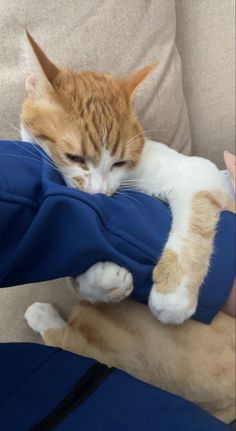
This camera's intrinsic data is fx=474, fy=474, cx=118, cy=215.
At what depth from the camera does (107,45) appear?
104 centimetres

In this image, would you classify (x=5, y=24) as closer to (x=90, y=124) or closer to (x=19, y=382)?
(x=90, y=124)

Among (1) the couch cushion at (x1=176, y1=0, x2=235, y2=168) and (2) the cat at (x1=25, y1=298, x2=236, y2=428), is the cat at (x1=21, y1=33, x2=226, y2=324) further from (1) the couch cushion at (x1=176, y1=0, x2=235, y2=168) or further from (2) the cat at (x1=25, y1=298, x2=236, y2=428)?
(1) the couch cushion at (x1=176, y1=0, x2=235, y2=168)

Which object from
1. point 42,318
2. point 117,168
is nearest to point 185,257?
point 117,168

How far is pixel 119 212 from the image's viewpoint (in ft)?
2.52

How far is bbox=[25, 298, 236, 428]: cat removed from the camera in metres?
0.85

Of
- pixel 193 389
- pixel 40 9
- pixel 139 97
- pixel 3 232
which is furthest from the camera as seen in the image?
pixel 139 97

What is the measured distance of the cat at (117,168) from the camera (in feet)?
2.62

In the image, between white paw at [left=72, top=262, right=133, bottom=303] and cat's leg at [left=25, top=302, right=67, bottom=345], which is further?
cat's leg at [left=25, top=302, right=67, bottom=345]

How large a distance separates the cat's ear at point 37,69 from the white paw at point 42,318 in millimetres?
430

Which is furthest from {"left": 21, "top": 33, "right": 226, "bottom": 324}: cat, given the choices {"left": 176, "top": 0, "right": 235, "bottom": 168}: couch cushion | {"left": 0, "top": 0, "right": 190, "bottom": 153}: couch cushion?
{"left": 176, "top": 0, "right": 235, "bottom": 168}: couch cushion

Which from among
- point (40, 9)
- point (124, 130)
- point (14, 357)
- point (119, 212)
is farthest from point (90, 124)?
point (14, 357)

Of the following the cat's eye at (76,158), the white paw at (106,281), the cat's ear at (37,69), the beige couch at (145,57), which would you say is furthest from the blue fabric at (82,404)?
the cat's ear at (37,69)

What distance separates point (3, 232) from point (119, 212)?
0.19 m

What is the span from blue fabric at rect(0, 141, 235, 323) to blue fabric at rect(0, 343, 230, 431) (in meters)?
0.13
